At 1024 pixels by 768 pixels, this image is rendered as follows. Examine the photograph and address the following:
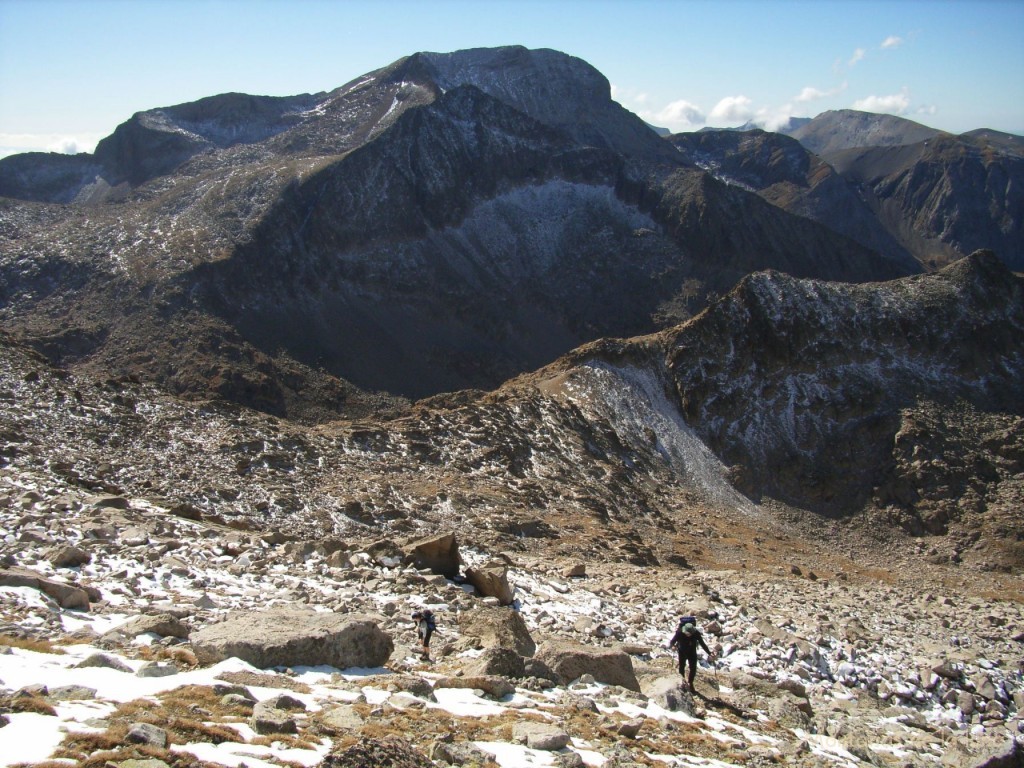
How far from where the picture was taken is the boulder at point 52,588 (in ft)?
47.9

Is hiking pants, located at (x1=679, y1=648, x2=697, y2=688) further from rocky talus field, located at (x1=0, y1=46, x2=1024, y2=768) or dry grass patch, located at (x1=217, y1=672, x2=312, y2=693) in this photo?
dry grass patch, located at (x1=217, y1=672, x2=312, y2=693)

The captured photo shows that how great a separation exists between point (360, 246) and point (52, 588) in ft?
295

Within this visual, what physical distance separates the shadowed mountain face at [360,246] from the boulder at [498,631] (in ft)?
195

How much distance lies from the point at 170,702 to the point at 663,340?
154 ft

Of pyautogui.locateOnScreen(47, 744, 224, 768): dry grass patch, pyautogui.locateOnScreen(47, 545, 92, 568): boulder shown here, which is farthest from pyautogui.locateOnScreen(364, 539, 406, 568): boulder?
pyautogui.locateOnScreen(47, 744, 224, 768): dry grass patch

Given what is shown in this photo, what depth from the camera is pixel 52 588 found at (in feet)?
48.2

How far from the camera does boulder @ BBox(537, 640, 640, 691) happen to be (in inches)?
574

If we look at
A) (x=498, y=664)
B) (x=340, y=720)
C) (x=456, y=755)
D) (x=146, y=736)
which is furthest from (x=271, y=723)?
(x=498, y=664)

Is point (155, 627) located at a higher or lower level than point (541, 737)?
lower

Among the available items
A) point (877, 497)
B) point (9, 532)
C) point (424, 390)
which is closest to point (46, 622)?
point (9, 532)

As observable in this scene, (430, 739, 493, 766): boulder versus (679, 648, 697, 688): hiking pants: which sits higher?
(430, 739, 493, 766): boulder

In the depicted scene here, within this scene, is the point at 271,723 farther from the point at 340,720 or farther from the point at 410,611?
the point at 410,611

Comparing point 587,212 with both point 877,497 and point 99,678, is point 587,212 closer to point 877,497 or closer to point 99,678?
point 877,497

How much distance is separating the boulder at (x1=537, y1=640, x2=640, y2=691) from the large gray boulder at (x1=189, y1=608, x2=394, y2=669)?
9.33ft
